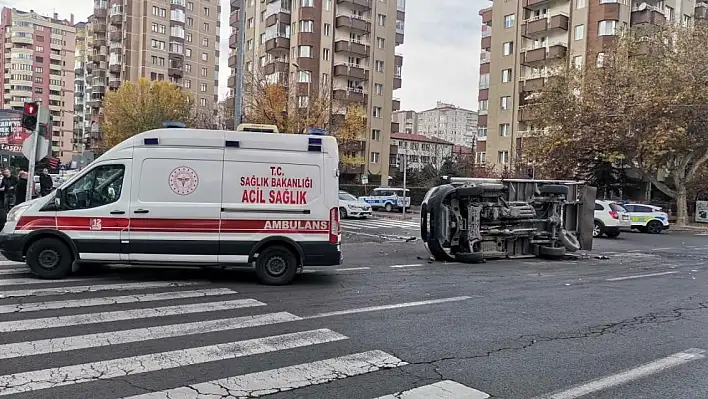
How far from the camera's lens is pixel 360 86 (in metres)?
64.0

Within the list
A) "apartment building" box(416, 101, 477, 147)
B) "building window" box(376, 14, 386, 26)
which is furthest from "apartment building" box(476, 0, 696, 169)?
"apartment building" box(416, 101, 477, 147)

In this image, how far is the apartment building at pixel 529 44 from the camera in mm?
49750

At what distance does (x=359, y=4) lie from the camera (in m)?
63.0

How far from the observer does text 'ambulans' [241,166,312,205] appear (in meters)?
9.60

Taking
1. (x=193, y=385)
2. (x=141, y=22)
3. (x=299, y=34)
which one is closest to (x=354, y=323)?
(x=193, y=385)

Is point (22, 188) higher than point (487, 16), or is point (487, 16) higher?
point (487, 16)

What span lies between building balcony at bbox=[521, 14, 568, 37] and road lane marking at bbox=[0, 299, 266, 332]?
50.3 m

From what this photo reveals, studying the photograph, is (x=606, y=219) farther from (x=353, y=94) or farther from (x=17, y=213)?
(x=353, y=94)

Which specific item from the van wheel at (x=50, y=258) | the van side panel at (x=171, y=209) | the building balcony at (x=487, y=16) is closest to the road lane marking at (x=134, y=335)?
the van side panel at (x=171, y=209)

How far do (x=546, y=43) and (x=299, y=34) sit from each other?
23896 mm

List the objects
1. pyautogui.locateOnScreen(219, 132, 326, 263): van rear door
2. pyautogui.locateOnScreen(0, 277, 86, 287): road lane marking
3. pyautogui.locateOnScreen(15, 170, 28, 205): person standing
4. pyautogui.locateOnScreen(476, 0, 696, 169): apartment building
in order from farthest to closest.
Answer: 1. pyautogui.locateOnScreen(476, 0, 696, 169): apartment building
2. pyautogui.locateOnScreen(15, 170, 28, 205): person standing
3. pyautogui.locateOnScreen(219, 132, 326, 263): van rear door
4. pyautogui.locateOnScreen(0, 277, 86, 287): road lane marking

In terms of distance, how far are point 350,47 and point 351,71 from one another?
240cm

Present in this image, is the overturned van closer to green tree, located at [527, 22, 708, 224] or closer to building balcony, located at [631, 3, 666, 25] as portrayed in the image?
green tree, located at [527, 22, 708, 224]

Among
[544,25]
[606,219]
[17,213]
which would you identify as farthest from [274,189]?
[544,25]
